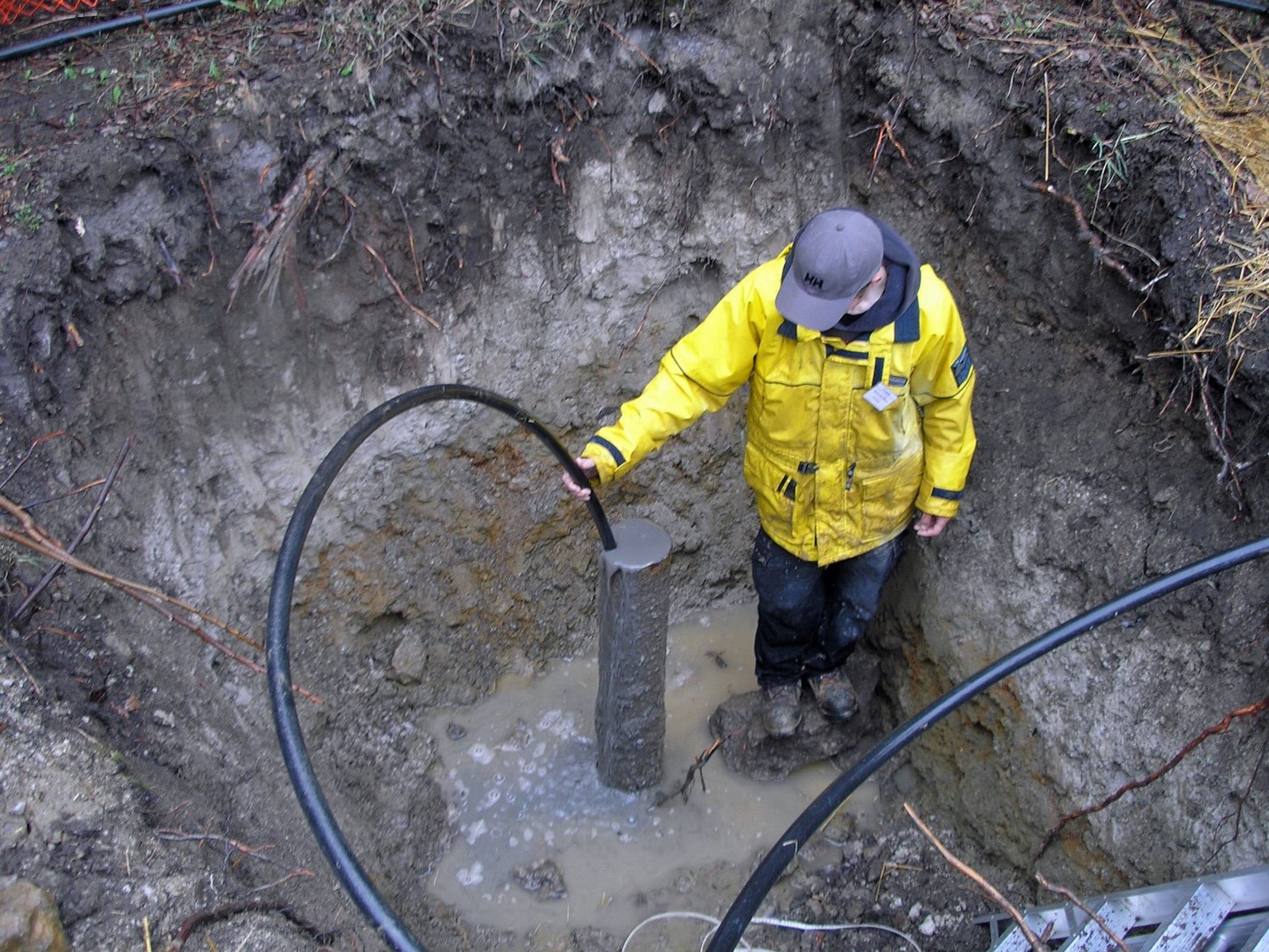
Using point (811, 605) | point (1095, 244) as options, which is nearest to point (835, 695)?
point (811, 605)

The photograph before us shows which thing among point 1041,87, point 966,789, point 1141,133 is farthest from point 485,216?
point 966,789

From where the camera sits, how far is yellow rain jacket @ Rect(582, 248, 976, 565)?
103 inches

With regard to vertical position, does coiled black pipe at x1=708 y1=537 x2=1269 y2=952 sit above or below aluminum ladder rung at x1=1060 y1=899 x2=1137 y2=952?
above

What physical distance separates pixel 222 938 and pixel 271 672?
0.61m

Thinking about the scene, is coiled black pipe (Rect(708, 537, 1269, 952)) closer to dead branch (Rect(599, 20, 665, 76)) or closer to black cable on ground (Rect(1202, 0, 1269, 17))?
black cable on ground (Rect(1202, 0, 1269, 17))

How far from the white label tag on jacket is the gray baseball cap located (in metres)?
0.30

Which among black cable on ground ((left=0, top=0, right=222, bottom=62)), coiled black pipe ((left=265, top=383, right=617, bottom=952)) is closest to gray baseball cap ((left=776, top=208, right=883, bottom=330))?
coiled black pipe ((left=265, top=383, right=617, bottom=952))

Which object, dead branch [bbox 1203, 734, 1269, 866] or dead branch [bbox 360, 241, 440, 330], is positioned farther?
dead branch [bbox 360, 241, 440, 330]

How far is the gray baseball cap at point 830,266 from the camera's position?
2344 millimetres

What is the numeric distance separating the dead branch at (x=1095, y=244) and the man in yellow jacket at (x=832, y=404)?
0.49 m

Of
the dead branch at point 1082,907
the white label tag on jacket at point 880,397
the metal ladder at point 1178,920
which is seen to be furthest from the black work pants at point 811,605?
the dead branch at point 1082,907

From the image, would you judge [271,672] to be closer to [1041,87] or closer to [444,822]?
[444,822]

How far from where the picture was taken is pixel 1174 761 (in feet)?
8.02

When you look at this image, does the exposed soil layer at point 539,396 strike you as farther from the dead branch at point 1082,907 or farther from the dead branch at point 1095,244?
the dead branch at point 1082,907
